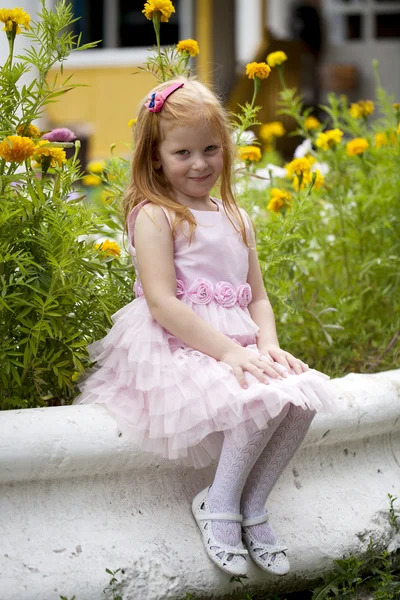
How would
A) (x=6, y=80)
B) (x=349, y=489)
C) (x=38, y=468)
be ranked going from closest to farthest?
(x=38, y=468) → (x=6, y=80) → (x=349, y=489)

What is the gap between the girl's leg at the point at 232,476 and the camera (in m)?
1.81

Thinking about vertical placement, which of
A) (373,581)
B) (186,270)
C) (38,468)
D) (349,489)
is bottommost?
(373,581)

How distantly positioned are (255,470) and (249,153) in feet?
3.18

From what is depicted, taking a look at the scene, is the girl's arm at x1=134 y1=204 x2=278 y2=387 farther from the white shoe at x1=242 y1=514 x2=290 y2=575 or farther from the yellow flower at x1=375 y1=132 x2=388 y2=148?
the yellow flower at x1=375 y1=132 x2=388 y2=148

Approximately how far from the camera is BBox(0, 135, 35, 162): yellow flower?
1757 millimetres

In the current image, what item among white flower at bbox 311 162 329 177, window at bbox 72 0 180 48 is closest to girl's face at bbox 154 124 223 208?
white flower at bbox 311 162 329 177

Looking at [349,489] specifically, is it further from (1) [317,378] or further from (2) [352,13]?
(2) [352,13]

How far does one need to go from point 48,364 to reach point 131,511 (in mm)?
367

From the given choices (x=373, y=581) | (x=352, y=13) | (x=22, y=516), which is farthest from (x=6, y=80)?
(x=352, y=13)

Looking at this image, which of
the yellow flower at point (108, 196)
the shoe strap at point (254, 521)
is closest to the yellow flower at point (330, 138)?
the yellow flower at point (108, 196)

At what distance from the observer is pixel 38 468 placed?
5.71ft

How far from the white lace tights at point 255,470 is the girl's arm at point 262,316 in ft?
0.52

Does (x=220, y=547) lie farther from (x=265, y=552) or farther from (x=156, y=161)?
(x=156, y=161)

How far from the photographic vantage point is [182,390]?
71.0 inches
